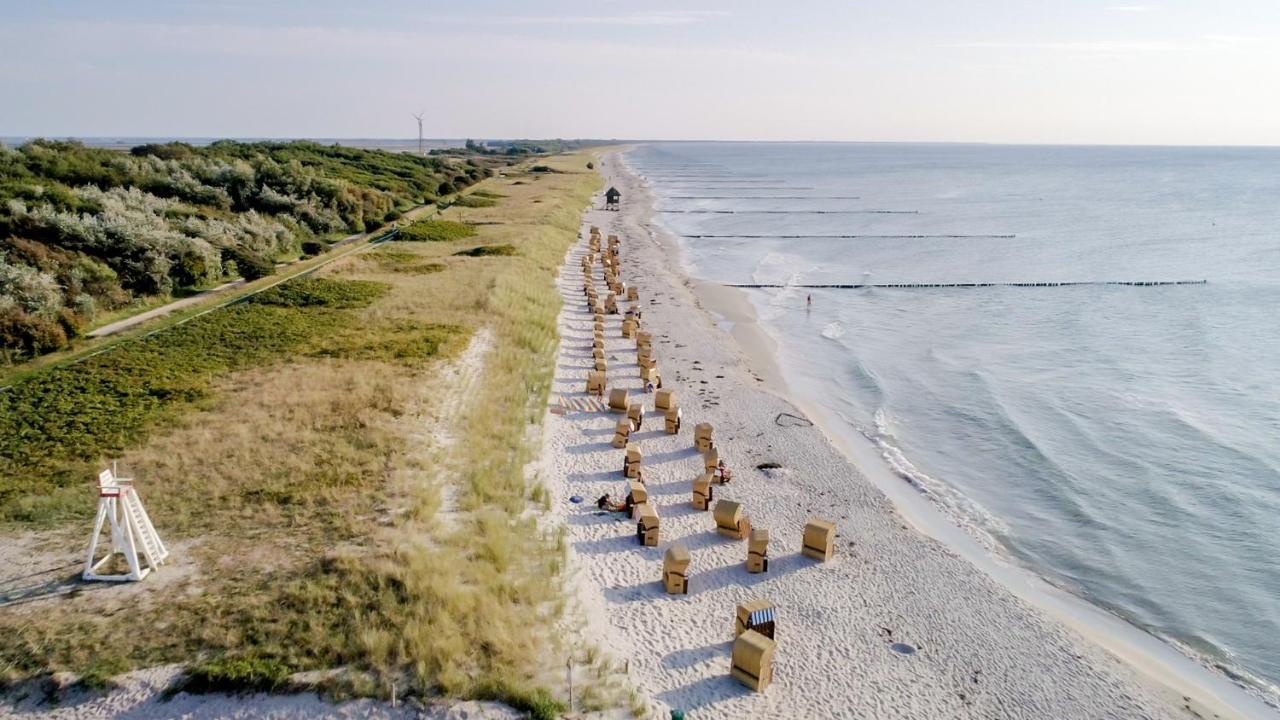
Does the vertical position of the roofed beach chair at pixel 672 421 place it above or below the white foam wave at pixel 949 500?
above

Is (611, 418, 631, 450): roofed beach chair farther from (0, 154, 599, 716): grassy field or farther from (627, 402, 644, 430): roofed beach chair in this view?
(0, 154, 599, 716): grassy field

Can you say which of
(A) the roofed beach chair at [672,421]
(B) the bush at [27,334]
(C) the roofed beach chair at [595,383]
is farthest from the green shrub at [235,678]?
(B) the bush at [27,334]

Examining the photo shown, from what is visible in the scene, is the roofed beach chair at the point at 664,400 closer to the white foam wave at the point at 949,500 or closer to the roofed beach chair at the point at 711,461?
the roofed beach chair at the point at 711,461

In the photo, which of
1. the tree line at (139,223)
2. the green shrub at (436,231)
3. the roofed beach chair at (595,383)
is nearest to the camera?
the roofed beach chair at (595,383)

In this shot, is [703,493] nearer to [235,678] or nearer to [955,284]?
[235,678]

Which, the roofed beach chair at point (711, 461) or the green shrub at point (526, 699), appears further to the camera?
the roofed beach chair at point (711, 461)

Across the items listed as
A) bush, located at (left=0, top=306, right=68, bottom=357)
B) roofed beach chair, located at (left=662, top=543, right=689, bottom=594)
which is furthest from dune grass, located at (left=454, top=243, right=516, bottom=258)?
roofed beach chair, located at (left=662, top=543, right=689, bottom=594)
